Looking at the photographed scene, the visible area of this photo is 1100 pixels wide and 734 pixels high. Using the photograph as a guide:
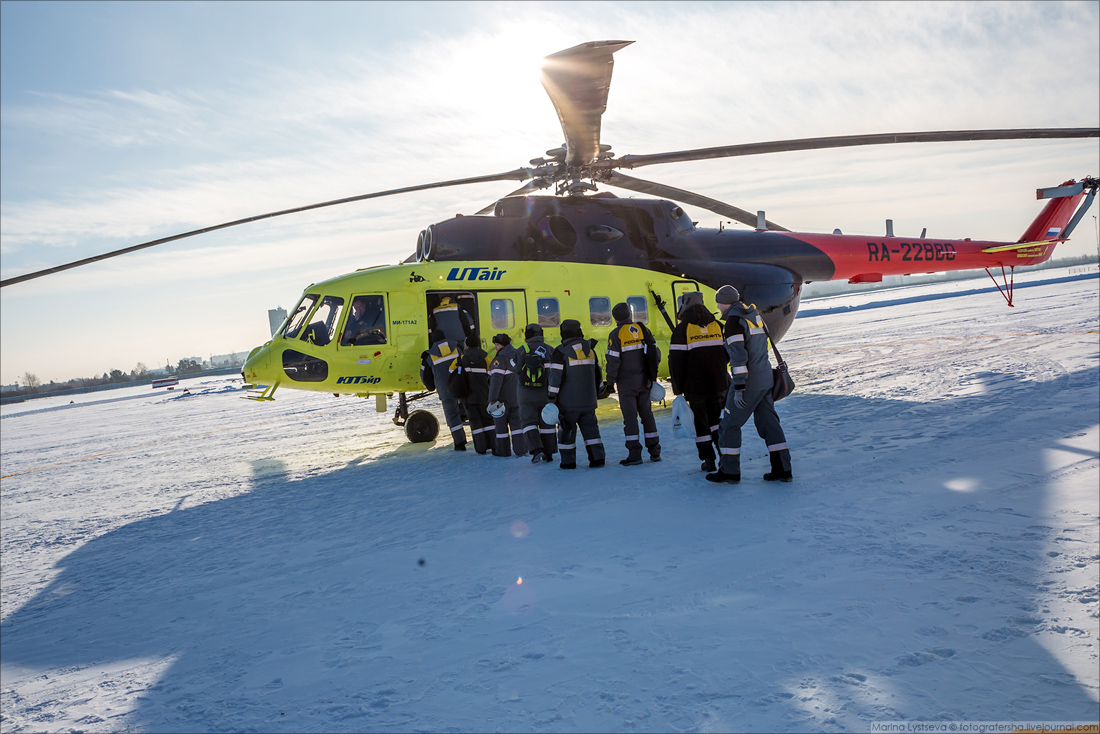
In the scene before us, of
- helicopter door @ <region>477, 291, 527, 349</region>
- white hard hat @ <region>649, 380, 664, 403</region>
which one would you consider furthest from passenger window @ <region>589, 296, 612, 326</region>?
white hard hat @ <region>649, 380, 664, 403</region>

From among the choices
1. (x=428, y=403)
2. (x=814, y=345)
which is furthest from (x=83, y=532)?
(x=814, y=345)

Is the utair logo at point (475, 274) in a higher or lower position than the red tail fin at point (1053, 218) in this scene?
lower

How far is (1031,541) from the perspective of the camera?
3924 millimetres

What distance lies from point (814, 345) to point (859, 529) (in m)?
18.8

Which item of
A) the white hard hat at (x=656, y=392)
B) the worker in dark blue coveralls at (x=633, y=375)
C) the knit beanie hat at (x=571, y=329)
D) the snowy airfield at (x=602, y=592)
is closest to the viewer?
the snowy airfield at (x=602, y=592)

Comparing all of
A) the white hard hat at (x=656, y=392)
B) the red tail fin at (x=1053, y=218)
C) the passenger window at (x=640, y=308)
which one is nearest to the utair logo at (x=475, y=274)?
the passenger window at (x=640, y=308)

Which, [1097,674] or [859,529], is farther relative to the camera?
[859,529]

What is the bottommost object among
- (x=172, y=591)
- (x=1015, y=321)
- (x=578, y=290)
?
(x=172, y=591)

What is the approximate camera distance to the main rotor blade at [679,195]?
988 centimetres

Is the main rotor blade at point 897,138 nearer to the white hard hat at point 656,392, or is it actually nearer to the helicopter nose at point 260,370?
the white hard hat at point 656,392

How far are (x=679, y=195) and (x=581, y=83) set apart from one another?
4.65 m

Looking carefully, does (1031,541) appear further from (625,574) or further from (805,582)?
(625,574)

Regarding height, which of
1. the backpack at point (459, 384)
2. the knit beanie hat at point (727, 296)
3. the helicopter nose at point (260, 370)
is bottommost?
the backpack at point (459, 384)

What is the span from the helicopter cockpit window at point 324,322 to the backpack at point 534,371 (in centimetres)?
339
